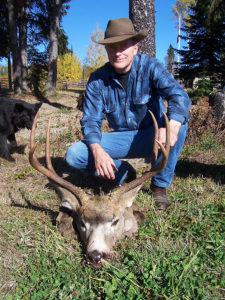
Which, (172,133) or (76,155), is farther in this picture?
(76,155)

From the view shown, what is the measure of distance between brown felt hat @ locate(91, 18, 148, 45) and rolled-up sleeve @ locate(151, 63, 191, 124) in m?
0.48

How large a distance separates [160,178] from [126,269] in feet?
5.14

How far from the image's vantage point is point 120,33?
10.9 ft

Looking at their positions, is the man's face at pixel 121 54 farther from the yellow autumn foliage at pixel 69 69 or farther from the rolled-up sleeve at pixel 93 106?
the yellow autumn foliage at pixel 69 69

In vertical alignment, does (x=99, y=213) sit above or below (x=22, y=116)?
below

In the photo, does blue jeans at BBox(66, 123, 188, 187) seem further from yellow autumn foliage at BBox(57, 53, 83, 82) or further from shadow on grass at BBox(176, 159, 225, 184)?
yellow autumn foliage at BBox(57, 53, 83, 82)

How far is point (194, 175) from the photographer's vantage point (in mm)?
4574

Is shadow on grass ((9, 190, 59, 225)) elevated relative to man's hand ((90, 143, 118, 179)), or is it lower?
lower

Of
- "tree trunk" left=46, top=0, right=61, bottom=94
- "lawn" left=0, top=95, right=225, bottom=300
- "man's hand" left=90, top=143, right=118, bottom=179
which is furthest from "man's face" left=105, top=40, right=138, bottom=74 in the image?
"tree trunk" left=46, top=0, right=61, bottom=94

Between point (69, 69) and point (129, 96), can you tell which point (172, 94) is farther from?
point (69, 69)

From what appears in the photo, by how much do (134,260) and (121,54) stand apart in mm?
2381

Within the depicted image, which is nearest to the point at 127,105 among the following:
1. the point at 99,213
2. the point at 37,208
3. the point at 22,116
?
the point at 99,213

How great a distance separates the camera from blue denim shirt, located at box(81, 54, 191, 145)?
354cm

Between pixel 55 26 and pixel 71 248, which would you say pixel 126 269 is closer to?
pixel 71 248
